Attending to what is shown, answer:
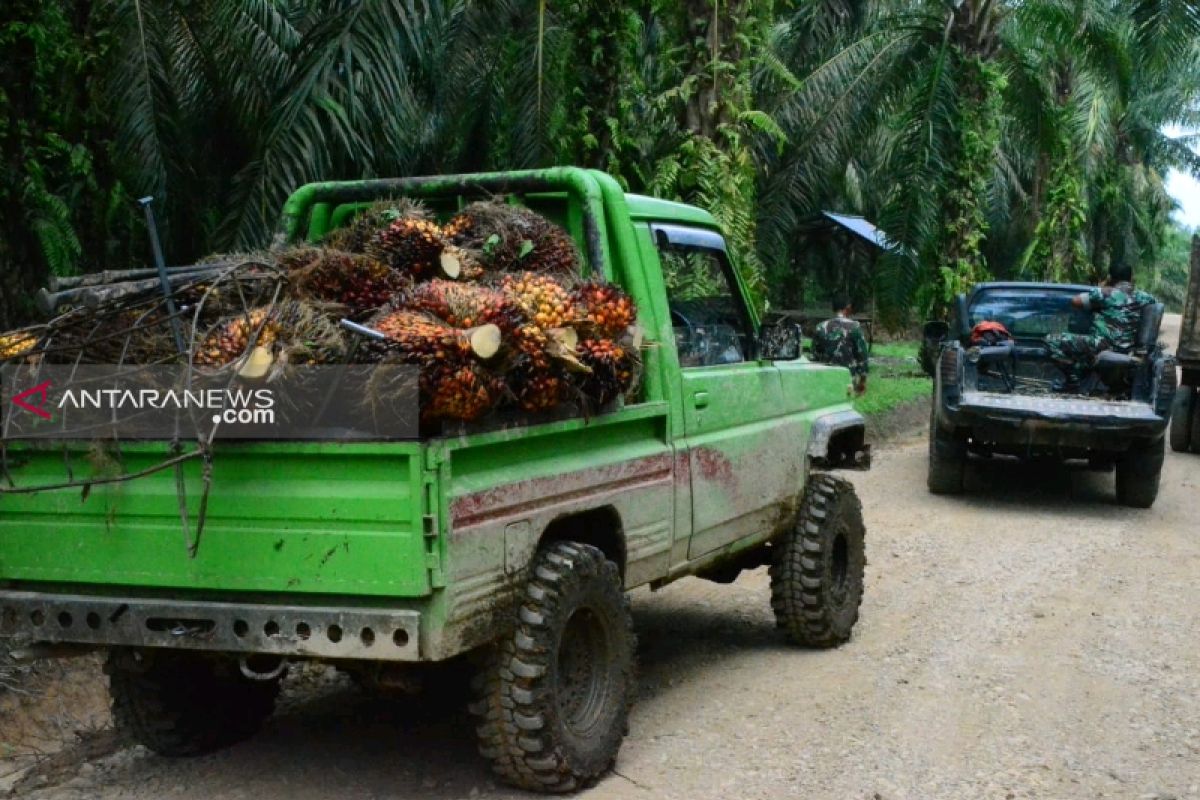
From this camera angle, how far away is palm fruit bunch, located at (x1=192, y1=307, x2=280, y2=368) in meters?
4.39

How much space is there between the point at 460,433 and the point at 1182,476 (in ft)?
37.7

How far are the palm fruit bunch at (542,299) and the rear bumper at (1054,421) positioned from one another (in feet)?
23.6

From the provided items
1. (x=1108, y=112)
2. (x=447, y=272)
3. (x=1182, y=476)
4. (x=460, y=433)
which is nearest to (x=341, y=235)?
(x=447, y=272)

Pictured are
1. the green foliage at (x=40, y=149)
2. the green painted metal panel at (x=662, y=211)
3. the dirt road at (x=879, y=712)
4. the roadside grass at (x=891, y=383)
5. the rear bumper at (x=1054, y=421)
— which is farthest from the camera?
the roadside grass at (x=891, y=383)

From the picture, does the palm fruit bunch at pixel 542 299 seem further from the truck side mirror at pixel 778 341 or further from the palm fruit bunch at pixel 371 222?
the truck side mirror at pixel 778 341

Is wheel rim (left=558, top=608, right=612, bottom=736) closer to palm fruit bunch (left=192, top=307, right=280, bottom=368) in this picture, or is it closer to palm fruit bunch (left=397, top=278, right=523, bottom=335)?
palm fruit bunch (left=397, top=278, right=523, bottom=335)

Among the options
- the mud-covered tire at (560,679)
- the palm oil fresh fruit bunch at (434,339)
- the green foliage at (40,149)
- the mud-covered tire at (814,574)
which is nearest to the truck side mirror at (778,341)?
the mud-covered tire at (814,574)

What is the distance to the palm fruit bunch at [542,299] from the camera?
4.70 m

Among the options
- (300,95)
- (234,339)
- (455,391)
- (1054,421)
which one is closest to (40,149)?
(300,95)

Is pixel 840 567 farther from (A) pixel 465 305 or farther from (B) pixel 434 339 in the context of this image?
(B) pixel 434 339

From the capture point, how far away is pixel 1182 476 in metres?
13.9

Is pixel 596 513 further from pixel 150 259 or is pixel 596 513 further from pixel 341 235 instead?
pixel 150 259

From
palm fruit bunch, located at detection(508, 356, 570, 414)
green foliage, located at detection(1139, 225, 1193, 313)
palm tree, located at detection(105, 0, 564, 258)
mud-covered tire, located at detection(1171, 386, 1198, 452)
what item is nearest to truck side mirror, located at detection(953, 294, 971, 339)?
mud-covered tire, located at detection(1171, 386, 1198, 452)

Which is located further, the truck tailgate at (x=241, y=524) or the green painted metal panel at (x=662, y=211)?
the green painted metal panel at (x=662, y=211)
